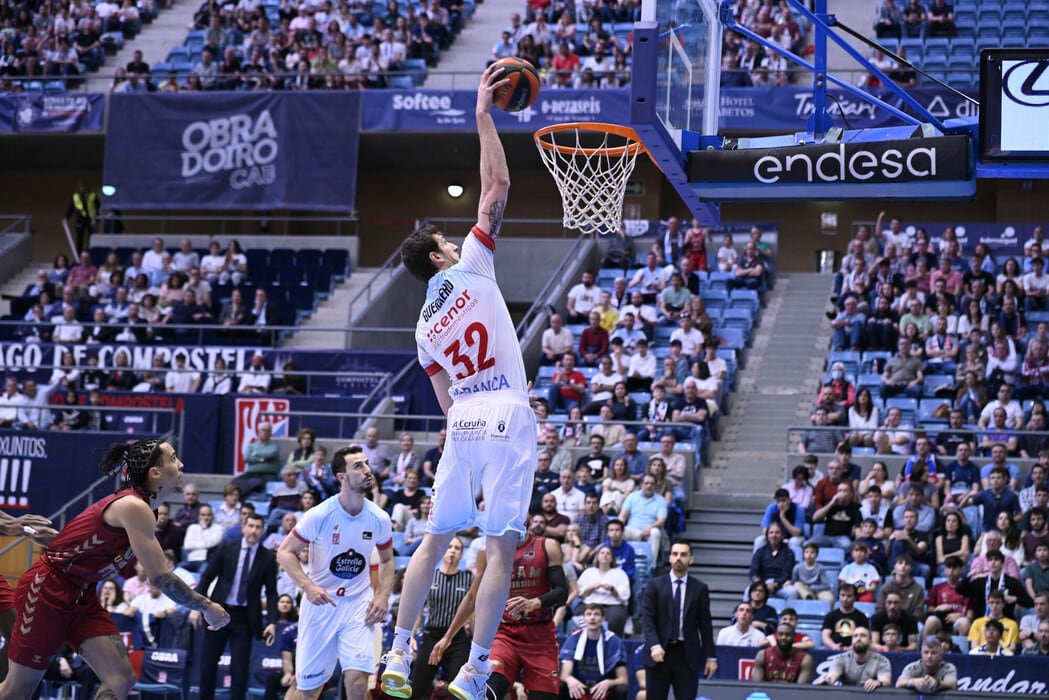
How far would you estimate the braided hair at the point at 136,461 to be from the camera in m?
9.06

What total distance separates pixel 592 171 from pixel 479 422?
446 cm

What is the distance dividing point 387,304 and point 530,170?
628cm

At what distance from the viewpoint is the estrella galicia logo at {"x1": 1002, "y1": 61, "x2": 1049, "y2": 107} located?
9.66 m

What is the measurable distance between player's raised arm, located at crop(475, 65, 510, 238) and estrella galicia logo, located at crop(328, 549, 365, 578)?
15.2 feet

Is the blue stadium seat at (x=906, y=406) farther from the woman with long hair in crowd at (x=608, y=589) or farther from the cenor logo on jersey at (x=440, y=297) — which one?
the cenor logo on jersey at (x=440, y=297)

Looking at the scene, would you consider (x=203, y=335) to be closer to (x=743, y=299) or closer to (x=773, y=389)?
(x=743, y=299)

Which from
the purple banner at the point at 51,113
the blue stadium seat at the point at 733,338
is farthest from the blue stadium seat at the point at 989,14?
the purple banner at the point at 51,113

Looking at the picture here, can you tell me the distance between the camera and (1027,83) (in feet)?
31.9

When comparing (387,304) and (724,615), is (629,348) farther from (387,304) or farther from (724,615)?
(387,304)

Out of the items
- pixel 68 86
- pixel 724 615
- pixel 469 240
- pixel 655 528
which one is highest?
pixel 68 86

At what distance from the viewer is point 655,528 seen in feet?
55.1

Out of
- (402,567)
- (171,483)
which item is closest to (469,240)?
(171,483)

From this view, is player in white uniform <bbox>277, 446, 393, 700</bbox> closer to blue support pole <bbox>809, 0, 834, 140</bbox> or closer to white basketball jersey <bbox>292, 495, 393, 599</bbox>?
white basketball jersey <bbox>292, 495, 393, 599</bbox>

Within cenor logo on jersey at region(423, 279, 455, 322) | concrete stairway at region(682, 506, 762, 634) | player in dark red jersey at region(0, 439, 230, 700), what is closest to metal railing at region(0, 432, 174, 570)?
concrete stairway at region(682, 506, 762, 634)
